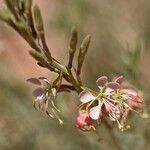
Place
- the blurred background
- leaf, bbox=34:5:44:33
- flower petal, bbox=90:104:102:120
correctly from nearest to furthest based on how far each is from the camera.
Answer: leaf, bbox=34:5:44:33 < flower petal, bbox=90:104:102:120 < the blurred background

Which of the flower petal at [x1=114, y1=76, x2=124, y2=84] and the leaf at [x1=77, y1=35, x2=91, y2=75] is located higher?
the leaf at [x1=77, y1=35, x2=91, y2=75]

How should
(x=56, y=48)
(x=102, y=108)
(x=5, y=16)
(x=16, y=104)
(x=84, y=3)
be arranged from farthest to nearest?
1. (x=56, y=48)
2. (x=84, y=3)
3. (x=16, y=104)
4. (x=102, y=108)
5. (x=5, y=16)

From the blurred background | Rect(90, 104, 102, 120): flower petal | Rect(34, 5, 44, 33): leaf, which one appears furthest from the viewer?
the blurred background

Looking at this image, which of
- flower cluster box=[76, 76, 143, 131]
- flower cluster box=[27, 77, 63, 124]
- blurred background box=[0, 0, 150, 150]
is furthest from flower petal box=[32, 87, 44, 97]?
blurred background box=[0, 0, 150, 150]

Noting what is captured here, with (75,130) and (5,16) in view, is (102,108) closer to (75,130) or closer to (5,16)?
(5,16)

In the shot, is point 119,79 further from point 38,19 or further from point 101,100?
point 38,19

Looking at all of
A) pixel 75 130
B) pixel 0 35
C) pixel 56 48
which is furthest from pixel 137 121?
pixel 56 48

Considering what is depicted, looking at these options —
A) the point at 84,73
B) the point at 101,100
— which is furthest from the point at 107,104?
the point at 84,73

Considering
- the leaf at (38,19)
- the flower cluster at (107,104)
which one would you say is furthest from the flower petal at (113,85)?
the leaf at (38,19)

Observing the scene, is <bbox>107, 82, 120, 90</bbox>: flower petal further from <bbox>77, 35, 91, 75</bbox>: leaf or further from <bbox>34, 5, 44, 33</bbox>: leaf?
<bbox>34, 5, 44, 33</bbox>: leaf

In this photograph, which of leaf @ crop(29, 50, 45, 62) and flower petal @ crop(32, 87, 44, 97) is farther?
flower petal @ crop(32, 87, 44, 97)
